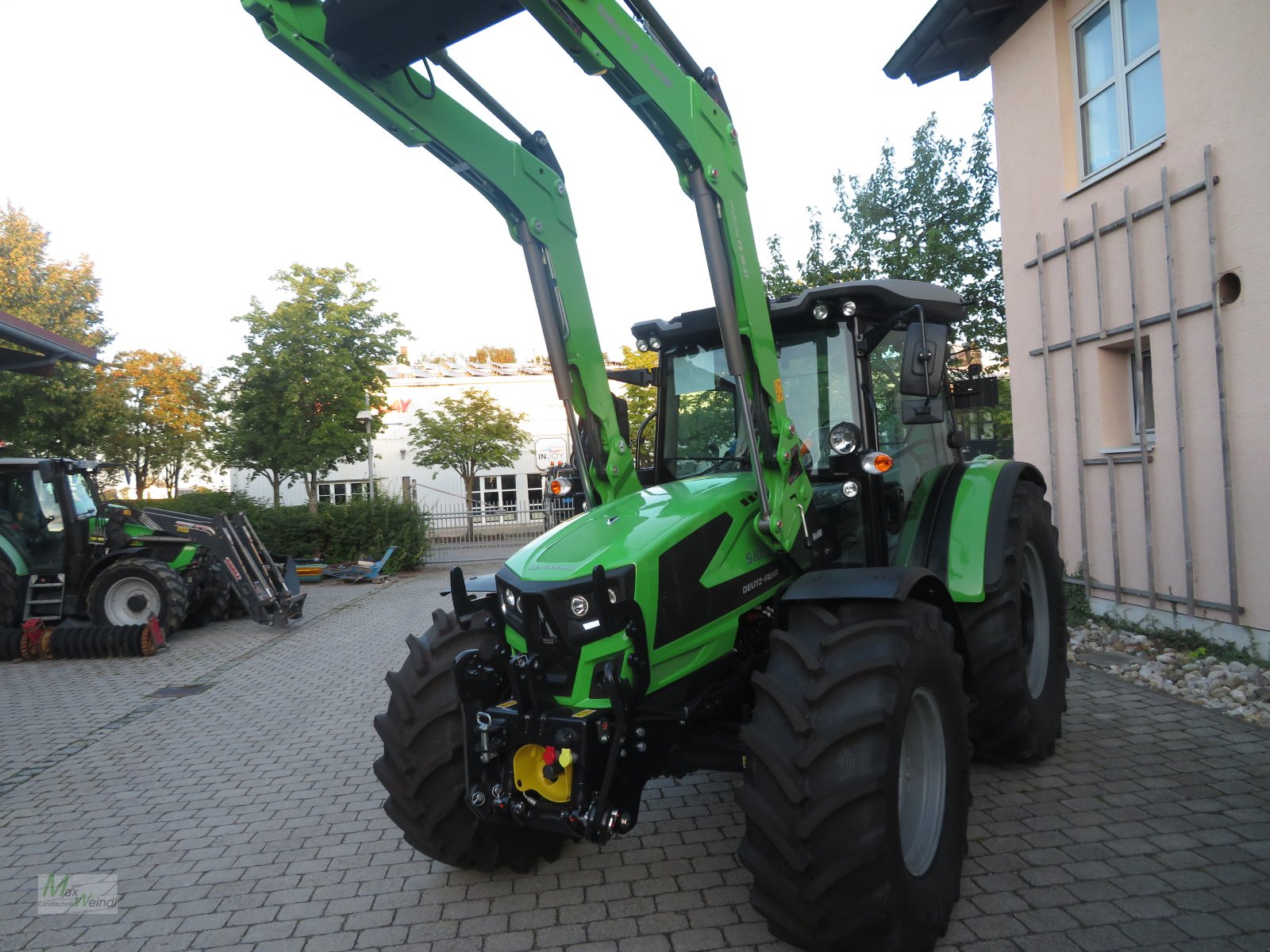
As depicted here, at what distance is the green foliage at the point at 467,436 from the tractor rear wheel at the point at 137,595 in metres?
17.0

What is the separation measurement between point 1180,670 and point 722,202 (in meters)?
5.23

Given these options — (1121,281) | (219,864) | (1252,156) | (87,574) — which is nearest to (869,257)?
(1121,281)

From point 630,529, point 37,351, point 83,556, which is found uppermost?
point 37,351

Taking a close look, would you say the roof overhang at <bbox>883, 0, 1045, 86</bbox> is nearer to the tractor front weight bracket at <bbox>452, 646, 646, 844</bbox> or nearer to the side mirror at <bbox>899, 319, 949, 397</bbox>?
the side mirror at <bbox>899, 319, 949, 397</bbox>

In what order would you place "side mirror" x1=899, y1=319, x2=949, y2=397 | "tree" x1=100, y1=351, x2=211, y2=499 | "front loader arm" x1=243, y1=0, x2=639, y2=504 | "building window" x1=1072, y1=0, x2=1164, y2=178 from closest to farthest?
"front loader arm" x1=243, y1=0, x2=639, y2=504 → "side mirror" x1=899, y1=319, x2=949, y2=397 → "building window" x1=1072, y1=0, x2=1164, y2=178 → "tree" x1=100, y1=351, x2=211, y2=499

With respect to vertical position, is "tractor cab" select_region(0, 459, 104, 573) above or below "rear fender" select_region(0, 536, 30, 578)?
above

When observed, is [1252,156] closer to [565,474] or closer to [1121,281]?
[1121,281]

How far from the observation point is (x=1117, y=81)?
298 inches

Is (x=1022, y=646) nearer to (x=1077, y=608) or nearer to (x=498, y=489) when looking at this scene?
(x=1077, y=608)

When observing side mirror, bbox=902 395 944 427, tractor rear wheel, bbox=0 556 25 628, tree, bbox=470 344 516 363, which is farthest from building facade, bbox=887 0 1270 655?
tree, bbox=470 344 516 363

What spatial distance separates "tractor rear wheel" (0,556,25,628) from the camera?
1030 centimetres

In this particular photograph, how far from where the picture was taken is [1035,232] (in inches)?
336

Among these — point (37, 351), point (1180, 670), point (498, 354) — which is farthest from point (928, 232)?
point (498, 354)

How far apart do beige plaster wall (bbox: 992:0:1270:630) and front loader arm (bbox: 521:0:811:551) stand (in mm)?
4600
